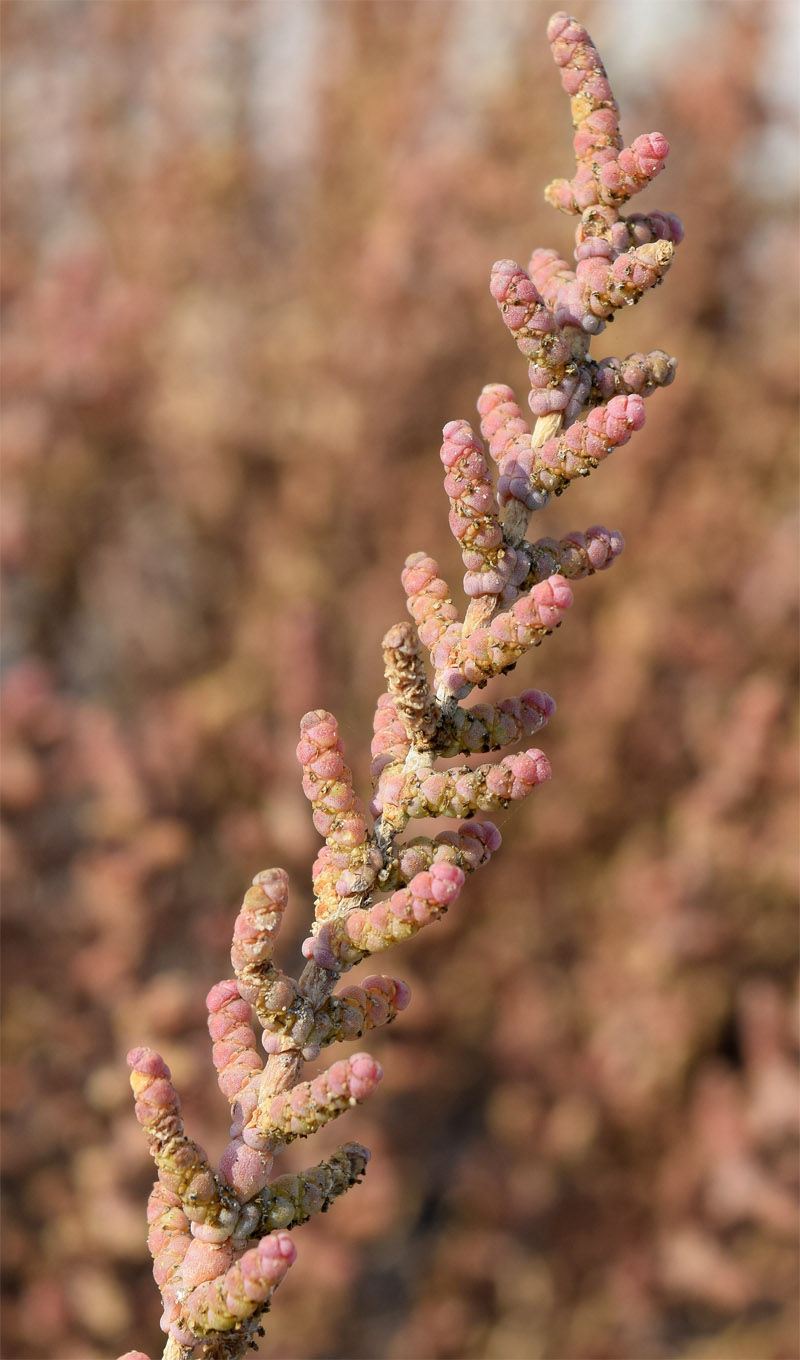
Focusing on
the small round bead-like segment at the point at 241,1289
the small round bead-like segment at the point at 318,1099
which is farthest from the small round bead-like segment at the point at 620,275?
the small round bead-like segment at the point at 241,1289

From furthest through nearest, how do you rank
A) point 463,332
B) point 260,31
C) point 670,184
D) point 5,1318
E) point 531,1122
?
point 260,31, point 670,184, point 463,332, point 531,1122, point 5,1318

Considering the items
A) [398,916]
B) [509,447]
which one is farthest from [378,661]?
[398,916]

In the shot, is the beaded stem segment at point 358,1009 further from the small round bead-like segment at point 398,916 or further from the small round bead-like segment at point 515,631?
the small round bead-like segment at point 515,631

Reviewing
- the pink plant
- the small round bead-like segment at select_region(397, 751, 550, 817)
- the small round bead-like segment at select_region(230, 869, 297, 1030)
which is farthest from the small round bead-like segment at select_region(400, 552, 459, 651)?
the small round bead-like segment at select_region(230, 869, 297, 1030)

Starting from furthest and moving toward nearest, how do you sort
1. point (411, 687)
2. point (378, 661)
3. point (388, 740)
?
point (378, 661) → point (388, 740) → point (411, 687)

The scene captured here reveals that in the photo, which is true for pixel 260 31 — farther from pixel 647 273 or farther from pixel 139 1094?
pixel 139 1094

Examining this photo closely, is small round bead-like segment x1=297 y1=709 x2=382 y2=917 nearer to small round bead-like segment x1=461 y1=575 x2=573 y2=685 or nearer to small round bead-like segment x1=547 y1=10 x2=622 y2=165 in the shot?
small round bead-like segment x1=461 y1=575 x2=573 y2=685

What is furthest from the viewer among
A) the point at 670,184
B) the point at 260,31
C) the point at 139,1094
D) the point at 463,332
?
the point at 260,31

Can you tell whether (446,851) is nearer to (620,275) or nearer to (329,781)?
(329,781)

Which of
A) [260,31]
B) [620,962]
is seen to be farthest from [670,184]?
[620,962]
